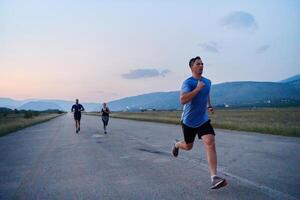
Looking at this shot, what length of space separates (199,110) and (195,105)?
0.12m

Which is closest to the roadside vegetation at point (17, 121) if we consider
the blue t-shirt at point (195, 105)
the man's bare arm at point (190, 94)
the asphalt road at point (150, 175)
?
the asphalt road at point (150, 175)

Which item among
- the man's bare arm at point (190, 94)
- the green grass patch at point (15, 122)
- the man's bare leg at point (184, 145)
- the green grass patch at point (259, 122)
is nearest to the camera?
the man's bare arm at point (190, 94)

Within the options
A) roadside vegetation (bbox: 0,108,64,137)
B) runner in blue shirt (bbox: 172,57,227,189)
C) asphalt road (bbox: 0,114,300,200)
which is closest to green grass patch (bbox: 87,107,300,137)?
asphalt road (bbox: 0,114,300,200)

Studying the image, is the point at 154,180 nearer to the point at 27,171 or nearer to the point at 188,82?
the point at 188,82

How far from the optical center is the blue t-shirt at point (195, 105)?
6664 mm

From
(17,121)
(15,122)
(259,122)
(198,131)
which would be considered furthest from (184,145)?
(17,121)

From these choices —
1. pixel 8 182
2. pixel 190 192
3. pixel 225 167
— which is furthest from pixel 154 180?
pixel 8 182

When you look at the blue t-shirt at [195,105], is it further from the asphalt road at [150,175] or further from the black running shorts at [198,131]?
the asphalt road at [150,175]

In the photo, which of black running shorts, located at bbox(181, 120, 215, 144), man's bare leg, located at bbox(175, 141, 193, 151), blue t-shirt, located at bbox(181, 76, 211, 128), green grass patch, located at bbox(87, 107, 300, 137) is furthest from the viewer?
green grass patch, located at bbox(87, 107, 300, 137)

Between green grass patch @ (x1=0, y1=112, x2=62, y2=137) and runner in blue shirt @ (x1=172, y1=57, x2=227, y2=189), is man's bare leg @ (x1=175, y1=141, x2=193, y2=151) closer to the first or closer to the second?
runner in blue shirt @ (x1=172, y1=57, x2=227, y2=189)

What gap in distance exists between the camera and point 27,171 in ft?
32.4

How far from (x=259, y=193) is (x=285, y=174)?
180 centimetres

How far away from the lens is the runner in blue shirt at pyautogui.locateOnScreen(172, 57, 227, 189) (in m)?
6.54

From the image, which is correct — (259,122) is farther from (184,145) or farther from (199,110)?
(199,110)
